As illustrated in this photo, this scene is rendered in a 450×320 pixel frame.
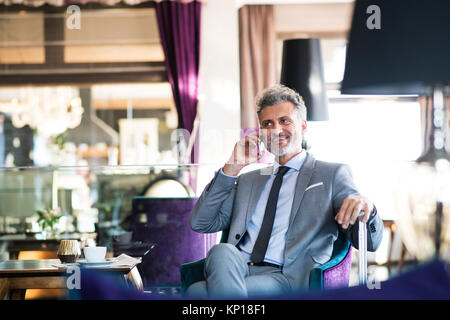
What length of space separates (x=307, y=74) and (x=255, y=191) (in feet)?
5.08

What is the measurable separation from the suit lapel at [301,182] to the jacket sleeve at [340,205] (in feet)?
0.33

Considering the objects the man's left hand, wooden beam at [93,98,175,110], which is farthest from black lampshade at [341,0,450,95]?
wooden beam at [93,98,175,110]

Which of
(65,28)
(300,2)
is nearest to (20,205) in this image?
(65,28)

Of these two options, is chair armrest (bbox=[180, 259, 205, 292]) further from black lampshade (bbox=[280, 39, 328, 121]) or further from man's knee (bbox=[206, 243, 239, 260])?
black lampshade (bbox=[280, 39, 328, 121])

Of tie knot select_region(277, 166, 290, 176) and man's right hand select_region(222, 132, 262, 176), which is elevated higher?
man's right hand select_region(222, 132, 262, 176)

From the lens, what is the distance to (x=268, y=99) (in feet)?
7.23

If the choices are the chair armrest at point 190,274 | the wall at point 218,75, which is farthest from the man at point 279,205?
the wall at point 218,75

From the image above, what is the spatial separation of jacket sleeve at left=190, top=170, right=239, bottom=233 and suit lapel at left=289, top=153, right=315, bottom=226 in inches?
8.8

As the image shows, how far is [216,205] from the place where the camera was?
212 centimetres

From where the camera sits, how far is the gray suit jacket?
6.44 feet

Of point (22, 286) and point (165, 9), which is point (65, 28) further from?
point (22, 286)

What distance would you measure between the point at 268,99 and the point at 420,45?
32.0 inches

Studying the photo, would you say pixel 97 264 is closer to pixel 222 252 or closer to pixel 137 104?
pixel 222 252

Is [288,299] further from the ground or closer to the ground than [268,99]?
closer to the ground
